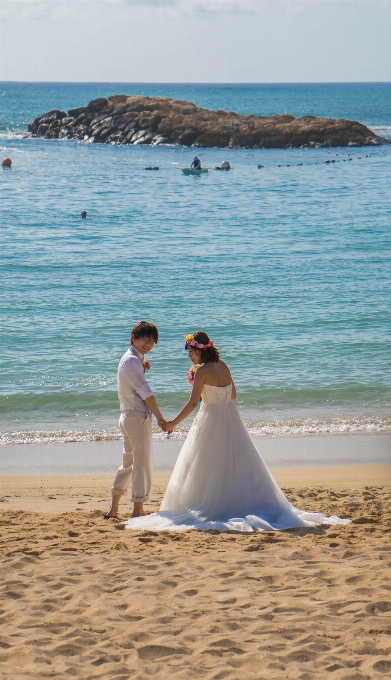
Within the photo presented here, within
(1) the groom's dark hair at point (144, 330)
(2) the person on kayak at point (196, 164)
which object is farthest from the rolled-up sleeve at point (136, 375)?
(2) the person on kayak at point (196, 164)

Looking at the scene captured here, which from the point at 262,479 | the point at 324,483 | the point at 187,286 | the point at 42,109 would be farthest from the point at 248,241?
the point at 42,109

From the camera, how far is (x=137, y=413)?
24.6 feet

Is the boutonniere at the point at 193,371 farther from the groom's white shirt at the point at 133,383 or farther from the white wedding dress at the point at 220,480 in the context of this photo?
the groom's white shirt at the point at 133,383

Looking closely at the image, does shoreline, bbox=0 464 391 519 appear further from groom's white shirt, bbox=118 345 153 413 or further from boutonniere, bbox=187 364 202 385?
boutonniere, bbox=187 364 202 385

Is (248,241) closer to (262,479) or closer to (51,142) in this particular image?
(262,479)

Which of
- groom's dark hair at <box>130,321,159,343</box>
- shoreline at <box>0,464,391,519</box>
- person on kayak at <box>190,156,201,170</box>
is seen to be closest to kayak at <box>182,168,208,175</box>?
person on kayak at <box>190,156,201,170</box>

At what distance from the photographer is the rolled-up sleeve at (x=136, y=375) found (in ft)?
24.3

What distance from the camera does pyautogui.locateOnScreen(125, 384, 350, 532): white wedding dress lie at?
7.33 metres

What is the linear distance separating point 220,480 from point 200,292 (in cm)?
1395

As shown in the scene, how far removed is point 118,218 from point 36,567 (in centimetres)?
2818

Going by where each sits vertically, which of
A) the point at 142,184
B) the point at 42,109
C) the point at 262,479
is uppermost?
the point at 42,109

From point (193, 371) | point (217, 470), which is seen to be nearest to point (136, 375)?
point (193, 371)

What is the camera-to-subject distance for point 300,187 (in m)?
42.5

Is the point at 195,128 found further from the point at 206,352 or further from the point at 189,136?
the point at 206,352
